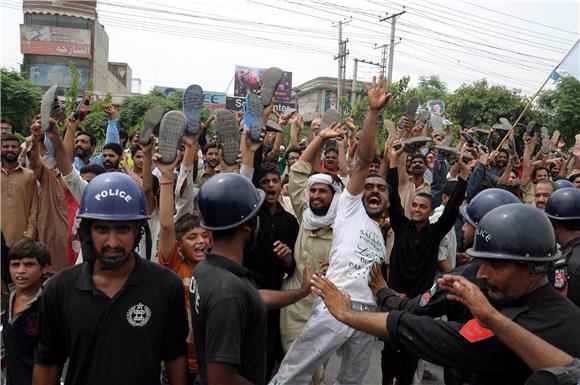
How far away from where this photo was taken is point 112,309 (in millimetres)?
2473

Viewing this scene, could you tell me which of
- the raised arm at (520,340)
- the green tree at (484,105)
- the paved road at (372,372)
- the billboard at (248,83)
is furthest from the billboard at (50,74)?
the raised arm at (520,340)

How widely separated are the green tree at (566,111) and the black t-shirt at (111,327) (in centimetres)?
2490

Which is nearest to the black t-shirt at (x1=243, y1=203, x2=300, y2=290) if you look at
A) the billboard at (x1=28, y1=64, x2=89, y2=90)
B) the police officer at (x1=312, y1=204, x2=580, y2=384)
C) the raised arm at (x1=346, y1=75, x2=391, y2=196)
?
the raised arm at (x1=346, y1=75, x2=391, y2=196)

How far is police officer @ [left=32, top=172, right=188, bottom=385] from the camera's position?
8.02ft

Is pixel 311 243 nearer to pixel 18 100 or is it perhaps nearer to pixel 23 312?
pixel 23 312

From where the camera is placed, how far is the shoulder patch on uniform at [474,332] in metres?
2.30

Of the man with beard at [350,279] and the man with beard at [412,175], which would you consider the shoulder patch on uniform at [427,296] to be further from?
the man with beard at [412,175]

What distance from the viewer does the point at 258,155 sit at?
538 centimetres

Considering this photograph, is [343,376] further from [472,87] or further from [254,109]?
[472,87]

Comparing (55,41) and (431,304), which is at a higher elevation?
(55,41)

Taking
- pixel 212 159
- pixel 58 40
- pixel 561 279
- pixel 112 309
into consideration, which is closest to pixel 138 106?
pixel 58 40

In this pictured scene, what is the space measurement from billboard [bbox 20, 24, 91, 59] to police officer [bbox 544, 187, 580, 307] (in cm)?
6233

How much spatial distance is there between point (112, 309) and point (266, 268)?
234 centimetres

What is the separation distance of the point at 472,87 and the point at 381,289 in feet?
86.7
